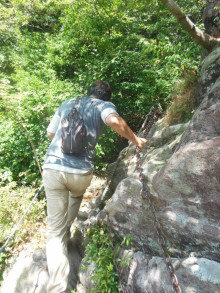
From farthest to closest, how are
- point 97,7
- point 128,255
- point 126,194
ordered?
point 97,7 < point 126,194 < point 128,255

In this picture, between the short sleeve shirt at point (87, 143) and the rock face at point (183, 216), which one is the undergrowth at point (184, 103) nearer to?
the rock face at point (183, 216)

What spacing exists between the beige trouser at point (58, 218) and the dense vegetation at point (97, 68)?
8.16ft

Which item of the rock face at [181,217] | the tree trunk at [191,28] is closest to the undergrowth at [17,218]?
the rock face at [181,217]

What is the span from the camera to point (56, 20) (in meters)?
9.56

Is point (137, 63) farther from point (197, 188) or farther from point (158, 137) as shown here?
point (197, 188)

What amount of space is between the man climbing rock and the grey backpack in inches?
3.0

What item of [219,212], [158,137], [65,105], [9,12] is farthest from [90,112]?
[9,12]

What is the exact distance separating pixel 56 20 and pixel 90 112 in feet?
31.7

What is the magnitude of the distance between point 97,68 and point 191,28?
331 cm

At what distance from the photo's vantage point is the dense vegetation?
4.83m

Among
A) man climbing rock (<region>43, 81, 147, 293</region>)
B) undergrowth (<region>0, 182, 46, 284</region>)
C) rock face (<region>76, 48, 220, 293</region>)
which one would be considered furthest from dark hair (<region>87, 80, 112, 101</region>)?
undergrowth (<region>0, 182, 46, 284</region>)

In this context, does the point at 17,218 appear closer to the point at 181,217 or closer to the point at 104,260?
the point at 104,260

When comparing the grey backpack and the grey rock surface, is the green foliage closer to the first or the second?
the grey rock surface

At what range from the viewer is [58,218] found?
256cm
